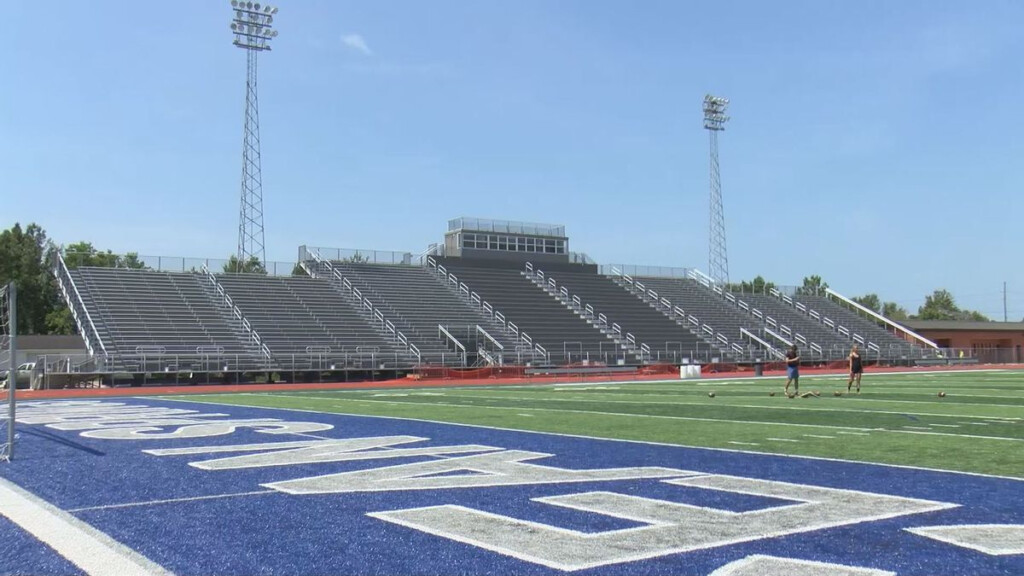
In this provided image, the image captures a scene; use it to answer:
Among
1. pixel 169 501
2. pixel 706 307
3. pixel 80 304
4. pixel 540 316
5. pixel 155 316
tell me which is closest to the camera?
pixel 169 501

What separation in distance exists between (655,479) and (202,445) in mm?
6303

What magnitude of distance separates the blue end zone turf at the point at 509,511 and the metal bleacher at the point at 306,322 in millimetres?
26187

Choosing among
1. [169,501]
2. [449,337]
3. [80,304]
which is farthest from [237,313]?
[169,501]

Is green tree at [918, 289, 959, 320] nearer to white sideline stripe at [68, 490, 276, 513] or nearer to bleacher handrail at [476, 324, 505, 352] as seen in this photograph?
bleacher handrail at [476, 324, 505, 352]

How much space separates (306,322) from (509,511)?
35.4 m

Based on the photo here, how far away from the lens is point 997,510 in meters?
6.88

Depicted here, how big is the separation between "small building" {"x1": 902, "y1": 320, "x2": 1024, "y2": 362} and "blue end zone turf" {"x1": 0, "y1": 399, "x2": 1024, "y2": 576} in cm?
5744

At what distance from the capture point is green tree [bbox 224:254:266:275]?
46625 millimetres

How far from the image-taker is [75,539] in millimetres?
6035

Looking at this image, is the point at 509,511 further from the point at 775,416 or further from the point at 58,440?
the point at 775,416

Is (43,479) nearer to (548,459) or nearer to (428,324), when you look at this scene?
(548,459)

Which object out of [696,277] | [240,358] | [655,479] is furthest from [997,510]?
[696,277]

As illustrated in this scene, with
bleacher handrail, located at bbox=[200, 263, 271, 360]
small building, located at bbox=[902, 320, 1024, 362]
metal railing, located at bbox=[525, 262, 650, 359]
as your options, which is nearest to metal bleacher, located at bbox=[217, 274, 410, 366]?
bleacher handrail, located at bbox=[200, 263, 271, 360]

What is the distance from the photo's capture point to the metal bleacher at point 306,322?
123 ft
